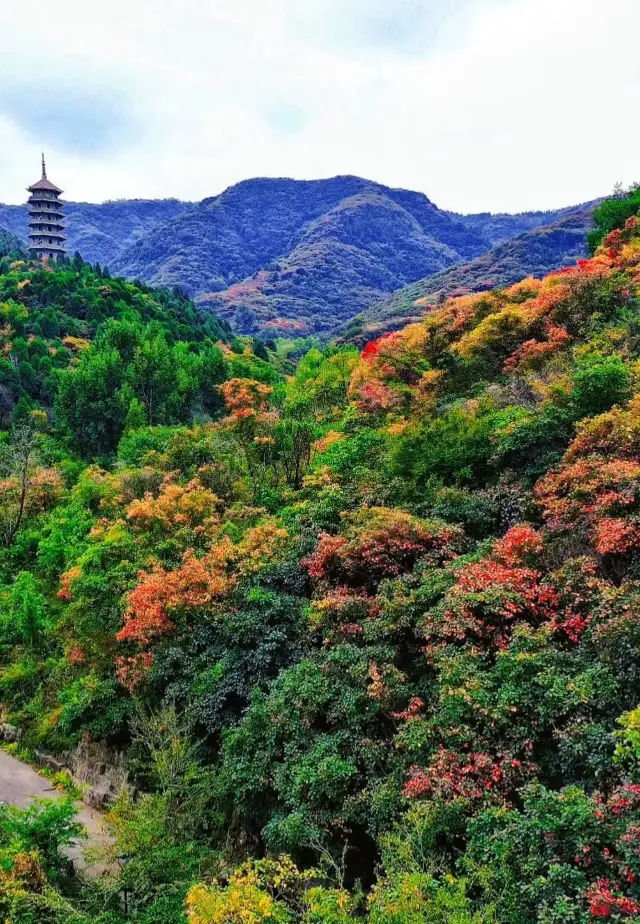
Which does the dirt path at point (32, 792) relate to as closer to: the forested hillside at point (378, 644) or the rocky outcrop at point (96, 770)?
the rocky outcrop at point (96, 770)


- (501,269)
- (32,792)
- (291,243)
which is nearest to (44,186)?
(501,269)

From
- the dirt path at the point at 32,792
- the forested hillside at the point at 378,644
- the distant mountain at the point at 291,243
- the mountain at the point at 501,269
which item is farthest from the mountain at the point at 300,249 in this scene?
the dirt path at the point at 32,792

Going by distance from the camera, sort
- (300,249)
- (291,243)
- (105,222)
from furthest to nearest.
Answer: (105,222), (291,243), (300,249)

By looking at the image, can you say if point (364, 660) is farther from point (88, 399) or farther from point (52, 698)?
point (88, 399)

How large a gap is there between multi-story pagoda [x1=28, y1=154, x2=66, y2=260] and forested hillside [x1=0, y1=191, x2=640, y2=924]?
55576 millimetres

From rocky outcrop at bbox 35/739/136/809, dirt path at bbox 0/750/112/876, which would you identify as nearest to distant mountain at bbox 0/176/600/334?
dirt path at bbox 0/750/112/876

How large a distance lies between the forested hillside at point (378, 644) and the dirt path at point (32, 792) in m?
0.76

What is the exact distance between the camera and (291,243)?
150375 mm

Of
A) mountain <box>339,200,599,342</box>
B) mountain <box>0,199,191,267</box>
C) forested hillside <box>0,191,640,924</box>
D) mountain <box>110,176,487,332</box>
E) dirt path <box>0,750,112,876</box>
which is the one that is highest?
mountain <box>0,199,191,267</box>

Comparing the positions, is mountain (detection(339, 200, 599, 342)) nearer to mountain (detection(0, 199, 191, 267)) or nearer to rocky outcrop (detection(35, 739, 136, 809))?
rocky outcrop (detection(35, 739, 136, 809))

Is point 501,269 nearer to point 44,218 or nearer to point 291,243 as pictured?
point 44,218

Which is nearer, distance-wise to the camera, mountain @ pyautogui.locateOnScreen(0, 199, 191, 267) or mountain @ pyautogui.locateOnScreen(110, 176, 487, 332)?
mountain @ pyautogui.locateOnScreen(110, 176, 487, 332)

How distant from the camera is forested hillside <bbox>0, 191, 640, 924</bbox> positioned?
742cm

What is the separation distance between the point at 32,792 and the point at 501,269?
79161mm
